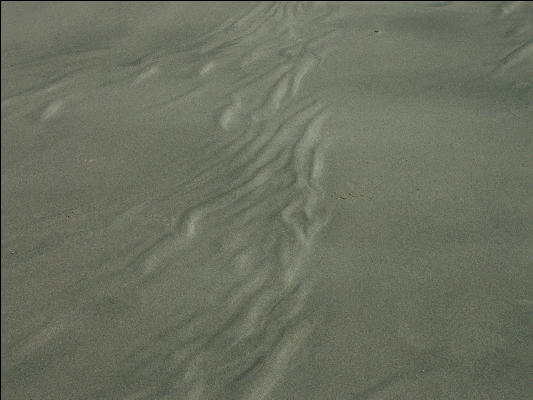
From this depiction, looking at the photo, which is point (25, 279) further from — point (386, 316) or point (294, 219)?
point (386, 316)

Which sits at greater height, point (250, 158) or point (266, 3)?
point (266, 3)

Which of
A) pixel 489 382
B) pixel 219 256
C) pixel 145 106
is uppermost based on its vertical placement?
pixel 145 106

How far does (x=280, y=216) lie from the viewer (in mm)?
3535

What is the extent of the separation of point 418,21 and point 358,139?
236cm

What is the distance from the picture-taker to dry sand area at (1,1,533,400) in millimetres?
2756

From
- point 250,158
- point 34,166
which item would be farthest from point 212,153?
point 34,166

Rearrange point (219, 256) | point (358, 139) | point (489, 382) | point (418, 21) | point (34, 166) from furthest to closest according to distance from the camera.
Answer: point (418, 21)
point (34, 166)
point (358, 139)
point (219, 256)
point (489, 382)

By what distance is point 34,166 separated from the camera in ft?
14.5

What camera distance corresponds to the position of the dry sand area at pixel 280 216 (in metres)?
2.76

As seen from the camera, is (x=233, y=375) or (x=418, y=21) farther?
(x=418, y=21)

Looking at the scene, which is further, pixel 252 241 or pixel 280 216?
pixel 280 216

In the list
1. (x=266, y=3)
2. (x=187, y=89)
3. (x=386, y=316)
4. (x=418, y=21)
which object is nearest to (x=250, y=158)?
(x=187, y=89)

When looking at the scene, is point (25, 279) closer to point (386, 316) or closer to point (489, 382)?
point (386, 316)

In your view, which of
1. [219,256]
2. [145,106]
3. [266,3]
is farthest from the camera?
[266,3]
